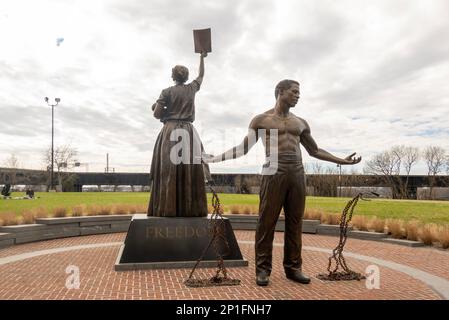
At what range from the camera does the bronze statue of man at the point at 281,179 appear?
576 cm

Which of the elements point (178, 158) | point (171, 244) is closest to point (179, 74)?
point (178, 158)

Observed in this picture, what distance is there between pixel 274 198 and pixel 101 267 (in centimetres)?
356

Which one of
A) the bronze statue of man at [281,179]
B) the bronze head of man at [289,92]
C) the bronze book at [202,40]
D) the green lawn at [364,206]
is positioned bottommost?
the green lawn at [364,206]

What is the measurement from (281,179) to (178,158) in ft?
9.46

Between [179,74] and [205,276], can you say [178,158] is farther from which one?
[205,276]

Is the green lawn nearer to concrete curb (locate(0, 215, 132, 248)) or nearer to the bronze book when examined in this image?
concrete curb (locate(0, 215, 132, 248))

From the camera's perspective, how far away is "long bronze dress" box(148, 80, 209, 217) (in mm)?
7898

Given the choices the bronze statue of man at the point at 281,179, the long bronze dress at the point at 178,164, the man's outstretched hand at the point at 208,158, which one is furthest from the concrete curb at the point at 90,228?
the man's outstretched hand at the point at 208,158

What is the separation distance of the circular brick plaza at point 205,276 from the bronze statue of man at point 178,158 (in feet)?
4.60

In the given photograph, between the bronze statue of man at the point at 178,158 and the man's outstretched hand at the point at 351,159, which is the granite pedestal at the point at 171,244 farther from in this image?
the man's outstretched hand at the point at 351,159

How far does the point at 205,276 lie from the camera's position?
21.4 ft

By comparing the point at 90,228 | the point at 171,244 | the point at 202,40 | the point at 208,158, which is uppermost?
the point at 202,40

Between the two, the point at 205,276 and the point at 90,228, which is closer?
the point at 205,276
